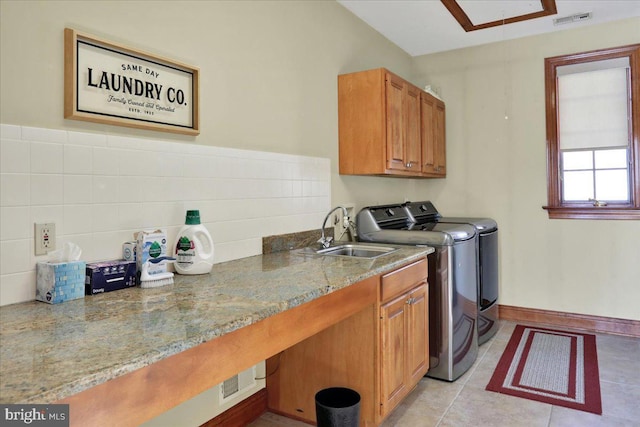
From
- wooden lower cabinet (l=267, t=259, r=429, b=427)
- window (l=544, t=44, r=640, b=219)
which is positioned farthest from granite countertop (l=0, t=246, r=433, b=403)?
window (l=544, t=44, r=640, b=219)

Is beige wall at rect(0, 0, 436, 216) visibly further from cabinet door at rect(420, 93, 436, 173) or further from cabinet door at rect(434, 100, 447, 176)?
cabinet door at rect(434, 100, 447, 176)

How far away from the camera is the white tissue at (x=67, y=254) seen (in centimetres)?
144

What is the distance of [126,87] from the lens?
1698 millimetres

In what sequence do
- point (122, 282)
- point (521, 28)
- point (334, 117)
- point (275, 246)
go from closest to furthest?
point (122, 282)
point (275, 246)
point (334, 117)
point (521, 28)

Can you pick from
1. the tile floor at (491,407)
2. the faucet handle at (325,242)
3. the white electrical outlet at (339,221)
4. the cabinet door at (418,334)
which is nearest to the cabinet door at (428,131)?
the white electrical outlet at (339,221)

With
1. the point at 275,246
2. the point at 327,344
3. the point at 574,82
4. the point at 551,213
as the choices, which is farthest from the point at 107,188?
the point at 574,82

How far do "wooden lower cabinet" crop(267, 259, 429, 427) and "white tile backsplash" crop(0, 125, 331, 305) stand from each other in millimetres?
648

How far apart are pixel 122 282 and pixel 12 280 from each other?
330 millimetres

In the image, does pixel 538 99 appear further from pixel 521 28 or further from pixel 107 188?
pixel 107 188

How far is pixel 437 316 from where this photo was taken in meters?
2.74

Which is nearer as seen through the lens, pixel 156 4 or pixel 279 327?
pixel 279 327

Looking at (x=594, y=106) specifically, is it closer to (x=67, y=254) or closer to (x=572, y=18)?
(x=572, y=18)

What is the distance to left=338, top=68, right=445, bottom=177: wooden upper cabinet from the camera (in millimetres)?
2994

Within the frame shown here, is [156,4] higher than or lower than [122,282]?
higher
